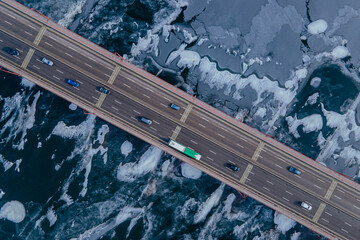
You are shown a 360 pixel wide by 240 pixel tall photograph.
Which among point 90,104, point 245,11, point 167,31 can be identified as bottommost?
point 90,104

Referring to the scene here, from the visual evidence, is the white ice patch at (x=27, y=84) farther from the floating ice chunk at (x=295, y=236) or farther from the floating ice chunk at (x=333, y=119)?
the floating ice chunk at (x=295, y=236)

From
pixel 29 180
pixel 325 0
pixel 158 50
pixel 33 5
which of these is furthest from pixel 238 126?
pixel 33 5

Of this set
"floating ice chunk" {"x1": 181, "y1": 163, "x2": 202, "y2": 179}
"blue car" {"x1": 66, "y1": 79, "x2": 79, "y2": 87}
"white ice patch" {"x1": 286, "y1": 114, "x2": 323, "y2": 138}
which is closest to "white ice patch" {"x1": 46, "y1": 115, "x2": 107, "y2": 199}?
"blue car" {"x1": 66, "y1": 79, "x2": 79, "y2": 87}

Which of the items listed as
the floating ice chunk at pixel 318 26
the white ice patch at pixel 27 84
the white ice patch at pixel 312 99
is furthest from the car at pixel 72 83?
the floating ice chunk at pixel 318 26

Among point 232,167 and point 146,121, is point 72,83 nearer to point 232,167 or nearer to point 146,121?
point 146,121

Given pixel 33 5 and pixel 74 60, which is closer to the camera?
pixel 74 60

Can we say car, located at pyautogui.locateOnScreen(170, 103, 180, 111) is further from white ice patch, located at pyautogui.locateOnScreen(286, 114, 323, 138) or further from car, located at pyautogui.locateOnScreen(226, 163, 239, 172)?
white ice patch, located at pyautogui.locateOnScreen(286, 114, 323, 138)

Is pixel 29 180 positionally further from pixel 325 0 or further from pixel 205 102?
pixel 325 0
